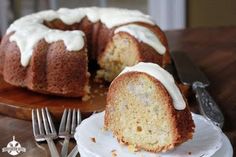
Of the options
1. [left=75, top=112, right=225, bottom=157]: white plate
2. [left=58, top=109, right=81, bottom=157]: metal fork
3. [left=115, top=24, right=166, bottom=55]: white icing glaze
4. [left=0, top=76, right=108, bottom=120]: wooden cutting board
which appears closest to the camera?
[left=75, top=112, right=225, bottom=157]: white plate

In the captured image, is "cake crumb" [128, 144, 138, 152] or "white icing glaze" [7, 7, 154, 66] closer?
"cake crumb" [128, 144, 138, 152]

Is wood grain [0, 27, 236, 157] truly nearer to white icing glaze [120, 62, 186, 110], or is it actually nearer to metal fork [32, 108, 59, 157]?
metal fork [32, 108, 59, 157]

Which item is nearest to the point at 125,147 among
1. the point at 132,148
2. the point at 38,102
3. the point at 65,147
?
the point at 132,148

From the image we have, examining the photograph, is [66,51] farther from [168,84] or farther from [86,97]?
[168,84]

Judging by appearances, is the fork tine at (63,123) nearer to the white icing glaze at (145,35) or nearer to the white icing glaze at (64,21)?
the white icing glaze at (64,21)

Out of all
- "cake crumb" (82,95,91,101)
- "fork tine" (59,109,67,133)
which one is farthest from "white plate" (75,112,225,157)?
"cake crumb" (82,95,91,101)

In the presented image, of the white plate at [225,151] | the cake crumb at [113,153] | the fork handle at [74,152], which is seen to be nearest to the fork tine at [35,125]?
the fork handle at [74,152]

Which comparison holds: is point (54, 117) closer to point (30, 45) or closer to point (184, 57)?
point (30, 45)
